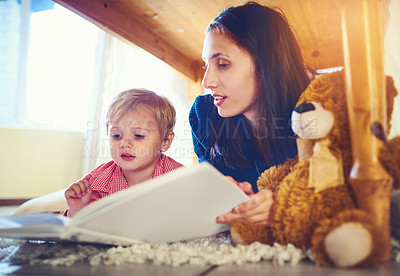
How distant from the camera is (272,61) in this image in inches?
29.6

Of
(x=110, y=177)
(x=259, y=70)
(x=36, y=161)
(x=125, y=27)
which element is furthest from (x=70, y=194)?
(x=36, y=161)

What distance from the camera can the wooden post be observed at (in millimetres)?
346

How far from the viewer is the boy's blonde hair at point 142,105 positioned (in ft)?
2.78

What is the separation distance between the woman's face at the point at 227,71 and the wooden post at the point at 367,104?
38 cm

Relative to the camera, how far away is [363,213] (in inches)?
13.2

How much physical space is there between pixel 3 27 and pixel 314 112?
238 cm

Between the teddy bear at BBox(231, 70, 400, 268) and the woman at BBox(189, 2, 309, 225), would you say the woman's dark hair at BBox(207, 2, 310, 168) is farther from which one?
the teddy bear at BBox(231, 70, 400, 268)

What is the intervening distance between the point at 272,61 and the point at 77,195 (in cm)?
58

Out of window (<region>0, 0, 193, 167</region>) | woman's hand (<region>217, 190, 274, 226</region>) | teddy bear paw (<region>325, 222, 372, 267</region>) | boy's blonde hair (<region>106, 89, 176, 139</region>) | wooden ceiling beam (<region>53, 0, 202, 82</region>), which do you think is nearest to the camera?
teddy bear paw (<region>325, 222, 372, 267</region>)

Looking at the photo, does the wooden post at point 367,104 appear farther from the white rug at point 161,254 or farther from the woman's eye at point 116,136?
the woman's eye at point 116,136

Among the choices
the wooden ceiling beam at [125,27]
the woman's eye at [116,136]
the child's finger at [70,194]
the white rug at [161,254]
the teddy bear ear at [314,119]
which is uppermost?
the wooden ceiling beam at [125,27]

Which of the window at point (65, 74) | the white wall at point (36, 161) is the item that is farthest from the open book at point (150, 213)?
the white wall at point (36, 161)

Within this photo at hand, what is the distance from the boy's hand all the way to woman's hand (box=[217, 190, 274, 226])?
1.52ft

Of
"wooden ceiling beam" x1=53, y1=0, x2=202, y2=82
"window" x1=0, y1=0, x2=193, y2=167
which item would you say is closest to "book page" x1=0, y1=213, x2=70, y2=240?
"wooden ceiling beam" x1=53, y1=0, x2=202, y2=82
